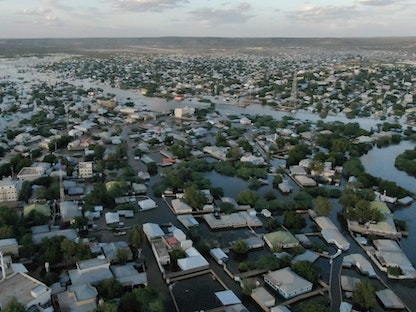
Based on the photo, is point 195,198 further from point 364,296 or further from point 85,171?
point 364,296

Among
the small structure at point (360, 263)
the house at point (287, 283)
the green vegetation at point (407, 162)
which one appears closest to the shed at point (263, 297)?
the house at point (287, 283)

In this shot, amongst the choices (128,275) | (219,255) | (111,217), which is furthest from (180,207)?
(128,275)

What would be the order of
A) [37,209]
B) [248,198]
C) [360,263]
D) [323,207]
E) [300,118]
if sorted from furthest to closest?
[300,118] → [248,198] → [323,207] → [37,209] → [360,263]

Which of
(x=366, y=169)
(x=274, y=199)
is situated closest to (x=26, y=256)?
(x=274, y=199)

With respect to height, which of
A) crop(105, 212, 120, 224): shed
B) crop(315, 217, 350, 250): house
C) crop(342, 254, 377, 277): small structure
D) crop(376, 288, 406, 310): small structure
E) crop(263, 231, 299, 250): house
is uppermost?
crop(105, 212, 120, 224): shed

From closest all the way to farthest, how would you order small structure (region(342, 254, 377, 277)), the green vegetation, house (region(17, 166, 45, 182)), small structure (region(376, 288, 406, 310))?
small structure (region(376, 288, 406, 310)), small structure (region(342, 254, 377, 277)), house (region(17, 166, 45, 182)), the green vegetation

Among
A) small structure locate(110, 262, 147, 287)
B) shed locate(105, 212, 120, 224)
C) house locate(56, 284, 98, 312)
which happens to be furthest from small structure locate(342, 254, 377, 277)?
shed locate(105, 212, 120, 224)

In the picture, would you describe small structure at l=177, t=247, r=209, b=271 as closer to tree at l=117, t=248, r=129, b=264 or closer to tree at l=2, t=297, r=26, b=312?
tree at l=117, t=248, r=129, b=264
